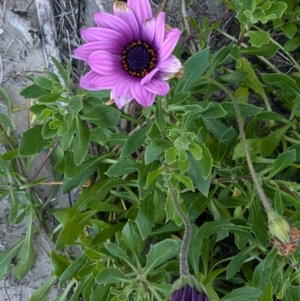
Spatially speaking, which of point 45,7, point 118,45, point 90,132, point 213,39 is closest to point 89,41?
point 118,45

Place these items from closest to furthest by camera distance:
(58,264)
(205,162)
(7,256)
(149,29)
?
1. (149,29)
2. (205,162)
3. (58,264)
4. (7,256)

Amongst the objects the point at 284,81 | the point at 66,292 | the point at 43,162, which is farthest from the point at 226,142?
the point at 66,292

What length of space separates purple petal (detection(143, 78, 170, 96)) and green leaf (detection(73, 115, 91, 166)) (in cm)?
32

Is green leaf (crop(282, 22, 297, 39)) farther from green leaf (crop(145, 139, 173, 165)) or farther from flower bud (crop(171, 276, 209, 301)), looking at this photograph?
flower bud (crop(171, 276, 209, 301))

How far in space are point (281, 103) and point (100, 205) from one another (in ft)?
2.33

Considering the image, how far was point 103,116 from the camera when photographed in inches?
50.3

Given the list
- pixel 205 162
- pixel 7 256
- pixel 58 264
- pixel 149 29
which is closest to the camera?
pixel 149 29

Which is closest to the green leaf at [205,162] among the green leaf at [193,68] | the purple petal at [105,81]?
the green leaf at [193,68]

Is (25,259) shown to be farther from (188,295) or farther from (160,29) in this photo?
(160,29)

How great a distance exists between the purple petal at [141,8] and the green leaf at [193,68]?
208 mm

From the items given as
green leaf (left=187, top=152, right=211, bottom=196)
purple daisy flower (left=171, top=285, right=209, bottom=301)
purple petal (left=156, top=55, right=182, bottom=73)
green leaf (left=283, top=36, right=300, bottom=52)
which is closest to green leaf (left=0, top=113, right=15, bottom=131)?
green leaf (left=187, top=152, right=211, bottom=196)

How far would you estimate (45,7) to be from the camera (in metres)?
1.65

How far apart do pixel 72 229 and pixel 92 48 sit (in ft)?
1.95

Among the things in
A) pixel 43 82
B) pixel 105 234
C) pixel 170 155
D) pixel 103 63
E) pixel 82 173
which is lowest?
pixel 105 234
